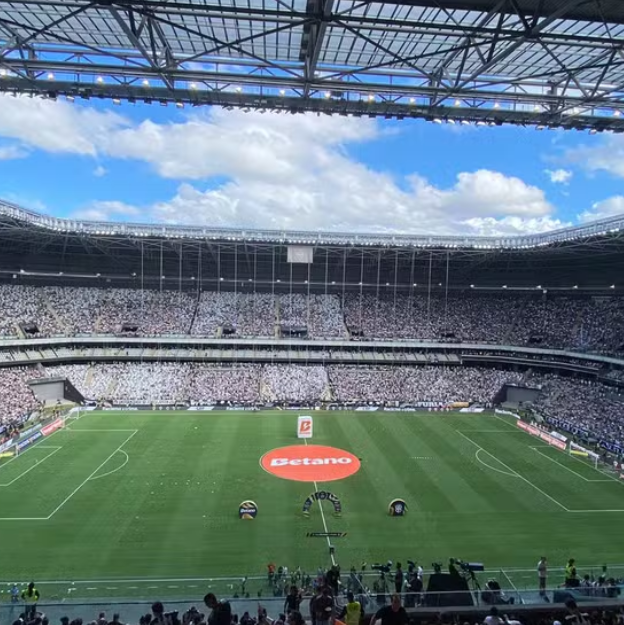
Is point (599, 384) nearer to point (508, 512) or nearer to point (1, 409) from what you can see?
point (508, 512)

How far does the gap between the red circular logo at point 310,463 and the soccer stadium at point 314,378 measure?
0.21 m

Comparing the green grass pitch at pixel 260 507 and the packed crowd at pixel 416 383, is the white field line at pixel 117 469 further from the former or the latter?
the packed crowd at pixel 416 383

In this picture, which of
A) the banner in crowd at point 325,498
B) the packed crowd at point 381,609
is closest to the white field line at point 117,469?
the banner in crowd at point 325,498

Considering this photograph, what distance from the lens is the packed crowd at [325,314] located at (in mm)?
51312

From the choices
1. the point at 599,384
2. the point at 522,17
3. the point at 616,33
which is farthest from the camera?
the point at 599,384

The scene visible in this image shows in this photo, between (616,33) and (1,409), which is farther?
(1,409)

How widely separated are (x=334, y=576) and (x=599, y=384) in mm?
39305

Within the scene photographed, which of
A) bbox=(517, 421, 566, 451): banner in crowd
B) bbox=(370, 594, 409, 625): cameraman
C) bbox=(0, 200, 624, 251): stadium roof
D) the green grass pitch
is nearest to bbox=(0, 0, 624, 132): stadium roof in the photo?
bbox=(370, 594, 409, 625): cameraman

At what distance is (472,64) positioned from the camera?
12.7 m

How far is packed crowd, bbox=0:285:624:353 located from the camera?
168ft

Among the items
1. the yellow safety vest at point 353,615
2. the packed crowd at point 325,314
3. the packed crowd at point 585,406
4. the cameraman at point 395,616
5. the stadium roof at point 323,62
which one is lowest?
the packed crowd at point 585,406

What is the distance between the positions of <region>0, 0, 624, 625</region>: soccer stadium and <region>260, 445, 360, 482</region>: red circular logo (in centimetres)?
21

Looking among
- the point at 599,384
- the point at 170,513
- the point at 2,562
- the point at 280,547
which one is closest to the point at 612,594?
the point at 280,547

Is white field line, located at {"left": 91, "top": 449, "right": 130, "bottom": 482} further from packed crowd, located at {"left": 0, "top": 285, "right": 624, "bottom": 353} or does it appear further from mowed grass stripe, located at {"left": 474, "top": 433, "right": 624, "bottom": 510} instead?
packed crowd, located at {"left": 0, "top": 285, "right": 624, "bottom": 353}
